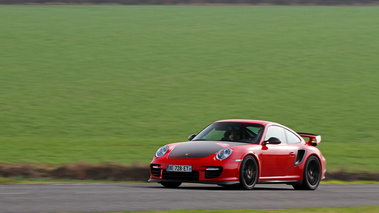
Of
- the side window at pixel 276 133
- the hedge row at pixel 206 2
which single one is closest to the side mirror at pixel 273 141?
the side window at pixel 276 133

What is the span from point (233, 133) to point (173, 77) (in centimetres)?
1777

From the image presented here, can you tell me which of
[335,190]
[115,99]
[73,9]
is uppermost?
[73,9]

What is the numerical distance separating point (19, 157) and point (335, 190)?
316 inches

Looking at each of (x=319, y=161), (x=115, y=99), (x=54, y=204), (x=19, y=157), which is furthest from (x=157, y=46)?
(x=54, y=204)

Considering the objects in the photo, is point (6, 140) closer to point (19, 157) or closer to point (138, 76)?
point (19, 157)

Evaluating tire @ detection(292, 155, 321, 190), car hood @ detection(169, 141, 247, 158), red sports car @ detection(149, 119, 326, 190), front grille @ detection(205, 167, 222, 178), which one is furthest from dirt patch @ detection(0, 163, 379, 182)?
front grille @ detection(205, 167, 222, 178)

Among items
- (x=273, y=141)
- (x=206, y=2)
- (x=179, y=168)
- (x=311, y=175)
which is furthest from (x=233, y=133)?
(x=206, y=2)

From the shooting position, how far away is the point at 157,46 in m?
36.6

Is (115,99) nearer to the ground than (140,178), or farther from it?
farther from it

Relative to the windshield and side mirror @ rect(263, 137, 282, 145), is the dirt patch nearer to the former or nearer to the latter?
the windshield

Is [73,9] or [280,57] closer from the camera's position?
[280,57]

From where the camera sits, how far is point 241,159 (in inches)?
500

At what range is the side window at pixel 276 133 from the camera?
1410 centimetres

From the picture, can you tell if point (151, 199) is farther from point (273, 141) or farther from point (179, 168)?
point (273, 141)
